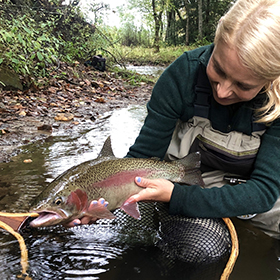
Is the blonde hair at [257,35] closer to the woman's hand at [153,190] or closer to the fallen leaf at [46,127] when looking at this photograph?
the woman's hand at [153,190]

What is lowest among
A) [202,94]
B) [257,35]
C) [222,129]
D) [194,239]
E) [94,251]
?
[94,251]

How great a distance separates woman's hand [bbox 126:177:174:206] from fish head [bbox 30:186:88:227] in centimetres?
27

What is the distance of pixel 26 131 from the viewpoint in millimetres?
3607

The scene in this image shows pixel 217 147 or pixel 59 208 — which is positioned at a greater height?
pixel 217 147

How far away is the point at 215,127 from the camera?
6.39 feet

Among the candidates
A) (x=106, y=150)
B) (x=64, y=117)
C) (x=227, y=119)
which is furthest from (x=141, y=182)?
(x=64, y=117)

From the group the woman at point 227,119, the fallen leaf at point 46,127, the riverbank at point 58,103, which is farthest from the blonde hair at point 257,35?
the fallen leaf at point 46,127

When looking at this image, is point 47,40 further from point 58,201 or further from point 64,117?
point 58,201

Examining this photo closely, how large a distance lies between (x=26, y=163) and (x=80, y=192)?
155 centimetres

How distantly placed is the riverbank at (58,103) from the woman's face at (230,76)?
84.5 inches

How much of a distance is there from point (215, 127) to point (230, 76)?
0.49 meters

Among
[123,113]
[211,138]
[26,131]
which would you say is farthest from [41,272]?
[123,113]

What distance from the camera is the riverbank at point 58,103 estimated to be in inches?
139

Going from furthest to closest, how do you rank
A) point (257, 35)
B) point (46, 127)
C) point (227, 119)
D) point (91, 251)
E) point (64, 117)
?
point (64, 117)
point (46, 127)
point (227, 119)
point (91, 251)
point (257, 35)
